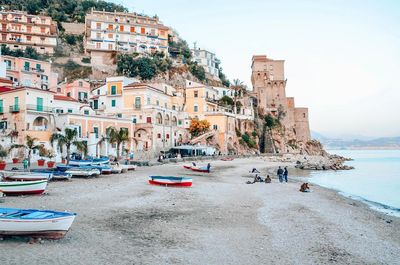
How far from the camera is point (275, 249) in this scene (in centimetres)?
1109

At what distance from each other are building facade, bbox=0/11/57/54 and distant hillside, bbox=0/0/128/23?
10.4 meters

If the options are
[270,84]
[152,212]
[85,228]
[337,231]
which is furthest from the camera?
[270,84]

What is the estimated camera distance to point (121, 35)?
84625 millimetres

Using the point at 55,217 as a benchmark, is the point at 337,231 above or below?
below

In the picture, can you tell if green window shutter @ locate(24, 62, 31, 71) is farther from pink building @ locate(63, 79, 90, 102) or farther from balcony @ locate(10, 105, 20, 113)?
balcony @ locate(10, 105, 20, 113)

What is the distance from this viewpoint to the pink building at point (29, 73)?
194 ft

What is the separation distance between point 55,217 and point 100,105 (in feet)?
165

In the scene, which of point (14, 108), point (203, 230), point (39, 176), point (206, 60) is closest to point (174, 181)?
point (39, 176)

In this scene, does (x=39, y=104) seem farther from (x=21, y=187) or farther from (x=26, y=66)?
(x=26, y=66)

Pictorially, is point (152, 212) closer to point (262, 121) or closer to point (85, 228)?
point (85, 228)

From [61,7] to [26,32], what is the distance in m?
24.1

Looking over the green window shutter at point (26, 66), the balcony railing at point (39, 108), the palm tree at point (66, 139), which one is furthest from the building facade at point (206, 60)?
the palm tree at point (66, 139)

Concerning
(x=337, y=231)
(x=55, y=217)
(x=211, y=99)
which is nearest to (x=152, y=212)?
(x=55, y=217)

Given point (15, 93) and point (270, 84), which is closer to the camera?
point (15, 93)
